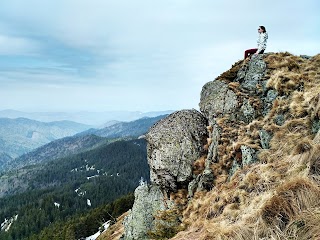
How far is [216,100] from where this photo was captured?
22.9 metres

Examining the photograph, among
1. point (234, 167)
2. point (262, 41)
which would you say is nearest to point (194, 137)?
point (234, 167)

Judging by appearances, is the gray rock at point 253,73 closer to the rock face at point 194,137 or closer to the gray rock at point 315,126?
the rock face at point 194,137

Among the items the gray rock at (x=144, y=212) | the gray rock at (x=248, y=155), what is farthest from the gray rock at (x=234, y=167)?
the gray rock at (x=144, y=212)

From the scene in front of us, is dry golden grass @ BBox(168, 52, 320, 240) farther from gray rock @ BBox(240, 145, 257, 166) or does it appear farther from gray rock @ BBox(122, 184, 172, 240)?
gray rock @ BBox(122, 184, 172, 240)

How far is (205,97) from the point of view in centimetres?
2461

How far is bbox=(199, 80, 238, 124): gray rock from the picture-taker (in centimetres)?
2178

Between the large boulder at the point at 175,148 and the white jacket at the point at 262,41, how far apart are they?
774cm

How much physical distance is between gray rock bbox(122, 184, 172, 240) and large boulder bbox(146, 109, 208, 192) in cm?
95

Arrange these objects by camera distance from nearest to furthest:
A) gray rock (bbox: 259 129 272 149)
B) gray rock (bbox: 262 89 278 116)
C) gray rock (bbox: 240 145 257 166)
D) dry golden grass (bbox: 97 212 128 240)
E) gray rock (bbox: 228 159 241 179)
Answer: gray rock (bbox: 240 145 257 166), gray rock (bbox: 259 129 272 149), gray rock (bbox: 228 159 241 179), gray rock (bbox: 262 89 278 116), dry golden grass (bbox: 97 212 128 240)

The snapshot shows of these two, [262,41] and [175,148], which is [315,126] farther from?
[262,41]

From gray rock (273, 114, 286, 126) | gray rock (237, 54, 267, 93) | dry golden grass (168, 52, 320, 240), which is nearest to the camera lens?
dry golden grass (168, 52, 320, 240)

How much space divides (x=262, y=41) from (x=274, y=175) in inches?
642

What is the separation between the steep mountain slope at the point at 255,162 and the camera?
8758 mm

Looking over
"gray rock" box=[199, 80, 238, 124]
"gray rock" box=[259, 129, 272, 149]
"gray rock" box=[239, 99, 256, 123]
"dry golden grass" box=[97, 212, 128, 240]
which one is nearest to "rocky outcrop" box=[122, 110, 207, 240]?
"gray rock" box=[199, 80, 238, 124]
